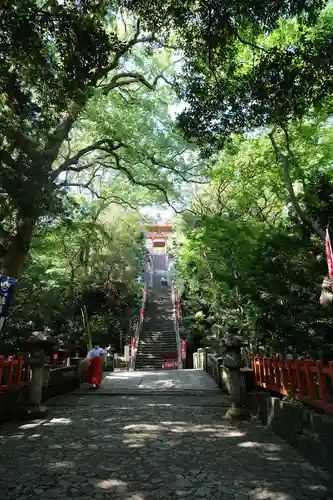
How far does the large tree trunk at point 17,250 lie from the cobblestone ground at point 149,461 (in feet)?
10.2

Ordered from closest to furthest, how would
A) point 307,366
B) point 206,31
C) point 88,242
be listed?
point 307,366 < point 206,31 < point 88,242

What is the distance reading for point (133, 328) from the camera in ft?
78.3

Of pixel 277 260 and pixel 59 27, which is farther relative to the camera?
pixel 277 260

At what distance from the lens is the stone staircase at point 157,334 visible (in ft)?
67.4

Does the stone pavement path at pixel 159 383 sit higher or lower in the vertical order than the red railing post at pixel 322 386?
lower

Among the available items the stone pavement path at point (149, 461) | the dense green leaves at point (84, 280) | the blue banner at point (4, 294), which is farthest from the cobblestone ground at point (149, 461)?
the dense green leaves at point (84, 280)

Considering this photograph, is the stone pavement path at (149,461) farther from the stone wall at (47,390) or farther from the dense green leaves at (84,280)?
the dense green leaves at (84,280)

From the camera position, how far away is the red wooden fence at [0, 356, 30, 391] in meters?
7.27

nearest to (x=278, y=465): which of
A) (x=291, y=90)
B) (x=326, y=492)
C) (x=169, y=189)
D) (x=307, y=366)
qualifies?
(x=326, y=492)

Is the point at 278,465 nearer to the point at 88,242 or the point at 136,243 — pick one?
the point at 88,242

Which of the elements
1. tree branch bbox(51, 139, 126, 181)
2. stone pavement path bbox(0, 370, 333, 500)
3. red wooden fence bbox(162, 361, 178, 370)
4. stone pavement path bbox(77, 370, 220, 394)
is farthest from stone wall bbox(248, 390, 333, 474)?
red wooden fence bbox(162, 361, 178, 370)

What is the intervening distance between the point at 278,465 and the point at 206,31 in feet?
21.0

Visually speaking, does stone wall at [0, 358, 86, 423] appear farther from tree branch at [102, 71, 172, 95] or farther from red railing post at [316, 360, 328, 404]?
tree branch at [102, 71, 172, 95]

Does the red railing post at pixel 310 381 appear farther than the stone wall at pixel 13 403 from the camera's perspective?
No
